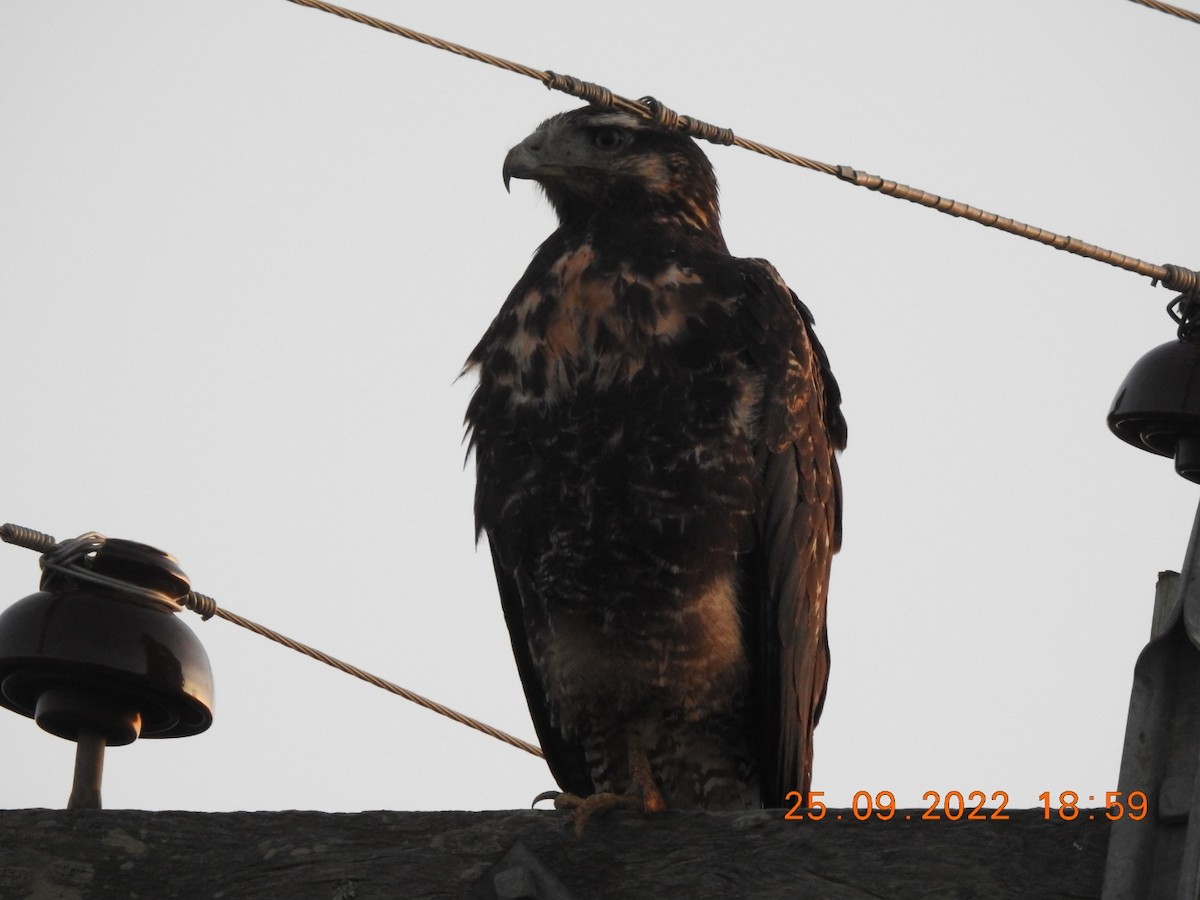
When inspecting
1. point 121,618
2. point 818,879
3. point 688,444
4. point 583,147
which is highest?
point 583,147

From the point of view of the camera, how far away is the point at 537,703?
231 inches

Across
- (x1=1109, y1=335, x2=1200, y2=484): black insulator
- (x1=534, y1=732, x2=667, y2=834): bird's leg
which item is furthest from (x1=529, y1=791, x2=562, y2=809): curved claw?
(x1=1109, y1=335, x2=1200, y2=484): black insulator

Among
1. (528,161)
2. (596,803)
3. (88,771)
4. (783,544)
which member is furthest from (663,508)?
(88,771)

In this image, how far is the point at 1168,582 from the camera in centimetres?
317

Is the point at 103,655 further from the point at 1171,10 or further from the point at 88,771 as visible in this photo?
the point at 1171,10

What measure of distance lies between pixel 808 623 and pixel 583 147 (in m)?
1.95

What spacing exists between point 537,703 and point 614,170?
6.39 feet

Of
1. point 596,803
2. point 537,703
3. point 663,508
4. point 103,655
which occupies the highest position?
point 663,508

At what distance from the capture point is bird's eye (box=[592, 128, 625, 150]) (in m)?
6.21

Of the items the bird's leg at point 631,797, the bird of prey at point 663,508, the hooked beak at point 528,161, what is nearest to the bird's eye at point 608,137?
the hooked beak at point 528,161

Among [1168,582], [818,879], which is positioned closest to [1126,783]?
[1168,582]

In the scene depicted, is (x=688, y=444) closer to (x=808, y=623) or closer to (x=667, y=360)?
(x=667, y=360)

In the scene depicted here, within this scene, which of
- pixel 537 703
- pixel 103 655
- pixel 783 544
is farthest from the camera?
pixel 537 703

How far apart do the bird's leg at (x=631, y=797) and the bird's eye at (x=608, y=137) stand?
2.20 metres
